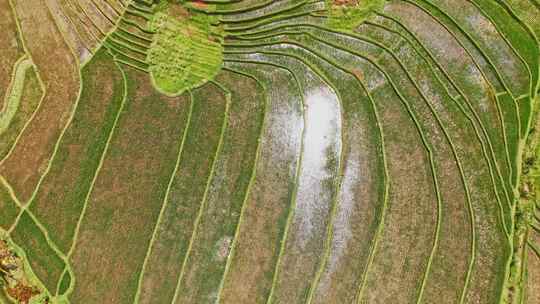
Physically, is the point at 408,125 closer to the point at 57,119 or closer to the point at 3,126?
the point at 57,119

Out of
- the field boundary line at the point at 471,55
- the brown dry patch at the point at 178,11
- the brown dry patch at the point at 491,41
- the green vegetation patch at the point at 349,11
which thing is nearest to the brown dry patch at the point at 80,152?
the brown dry patch at the point at 178,11

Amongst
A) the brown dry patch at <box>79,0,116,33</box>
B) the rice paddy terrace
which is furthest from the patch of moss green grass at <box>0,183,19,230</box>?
the brown dry patch at <box>79,0,116,33</box>

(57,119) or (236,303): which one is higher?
(57,119)

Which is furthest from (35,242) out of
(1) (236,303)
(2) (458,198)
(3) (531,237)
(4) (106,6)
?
(3) (531,237)

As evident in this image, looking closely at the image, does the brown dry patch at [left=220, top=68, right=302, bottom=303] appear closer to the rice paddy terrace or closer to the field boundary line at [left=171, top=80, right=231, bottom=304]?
the rice paddy terrace

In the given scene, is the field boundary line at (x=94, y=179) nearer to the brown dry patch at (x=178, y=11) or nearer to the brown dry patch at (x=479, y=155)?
the brown dry patch at (x=178, y=11)

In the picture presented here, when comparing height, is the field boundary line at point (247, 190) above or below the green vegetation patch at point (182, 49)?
below

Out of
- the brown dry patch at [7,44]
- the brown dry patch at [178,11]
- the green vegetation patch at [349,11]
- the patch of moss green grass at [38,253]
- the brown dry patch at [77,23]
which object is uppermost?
the green vegetation patch at [349,11]
